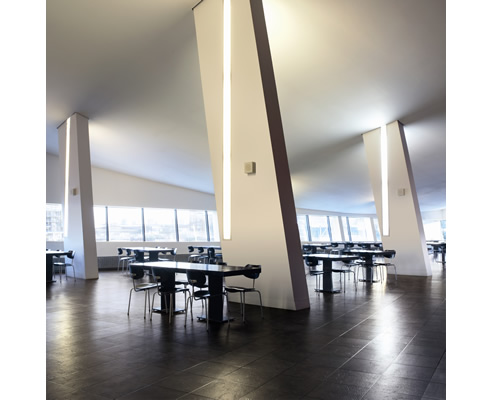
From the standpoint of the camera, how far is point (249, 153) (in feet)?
18.9

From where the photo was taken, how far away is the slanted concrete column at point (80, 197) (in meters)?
9.86

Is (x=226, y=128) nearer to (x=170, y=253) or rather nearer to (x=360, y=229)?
(x=170, y=253)

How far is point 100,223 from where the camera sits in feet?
47.6

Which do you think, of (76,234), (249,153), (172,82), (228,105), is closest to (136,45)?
(172,82)

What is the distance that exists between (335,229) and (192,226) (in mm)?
9101

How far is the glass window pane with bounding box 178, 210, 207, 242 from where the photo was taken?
1645 centimetres

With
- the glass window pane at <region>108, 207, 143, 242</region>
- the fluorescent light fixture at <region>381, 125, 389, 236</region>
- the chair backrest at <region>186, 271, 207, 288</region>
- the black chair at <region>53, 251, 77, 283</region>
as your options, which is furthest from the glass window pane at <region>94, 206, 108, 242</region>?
the chair backrest at <region>186, 271, 207, 288</region>

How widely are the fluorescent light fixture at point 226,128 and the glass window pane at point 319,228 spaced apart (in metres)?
15.4

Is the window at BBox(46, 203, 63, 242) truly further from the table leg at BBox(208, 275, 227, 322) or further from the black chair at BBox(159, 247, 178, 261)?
the table leg at BBox(208, 275, 227, 322)

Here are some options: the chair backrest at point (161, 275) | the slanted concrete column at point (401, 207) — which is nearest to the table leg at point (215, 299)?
the chair backrest at point (161, 275)

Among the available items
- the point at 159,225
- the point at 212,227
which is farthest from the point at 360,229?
the point at 159,225

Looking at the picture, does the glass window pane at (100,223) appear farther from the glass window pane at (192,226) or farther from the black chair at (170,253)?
the glass window pane at (192,226)
